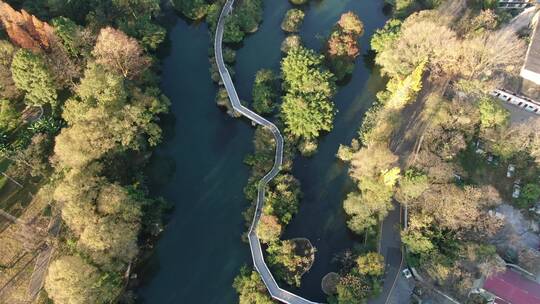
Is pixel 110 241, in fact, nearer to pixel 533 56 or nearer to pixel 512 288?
pixel 512 288

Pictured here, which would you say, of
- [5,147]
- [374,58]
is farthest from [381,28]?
[5,147]

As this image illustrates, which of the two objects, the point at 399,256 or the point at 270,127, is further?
the point at 270,127

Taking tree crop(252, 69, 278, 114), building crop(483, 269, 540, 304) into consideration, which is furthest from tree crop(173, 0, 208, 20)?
building crop(483, 269, 540, 304)

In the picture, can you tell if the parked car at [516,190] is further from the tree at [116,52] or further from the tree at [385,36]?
the tree at [116,52]

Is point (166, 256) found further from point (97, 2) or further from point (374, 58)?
point (374, 58)

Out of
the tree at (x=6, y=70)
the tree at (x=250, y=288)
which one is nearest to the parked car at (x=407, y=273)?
the tree at (x=250, y=288)

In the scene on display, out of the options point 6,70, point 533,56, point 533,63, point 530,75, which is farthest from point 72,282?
point 533,56
